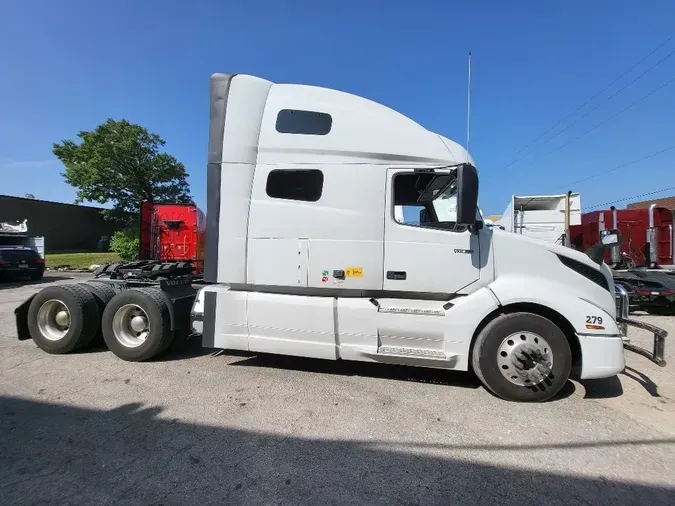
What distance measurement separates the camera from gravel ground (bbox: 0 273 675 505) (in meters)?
2.41

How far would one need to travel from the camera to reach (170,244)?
9797 mm

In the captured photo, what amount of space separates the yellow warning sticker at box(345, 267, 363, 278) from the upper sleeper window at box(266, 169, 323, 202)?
0.92 m

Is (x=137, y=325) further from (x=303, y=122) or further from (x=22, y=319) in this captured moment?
(x=303, y=122)

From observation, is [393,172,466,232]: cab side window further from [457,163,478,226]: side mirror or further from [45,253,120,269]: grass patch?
[45,253,120,269]: grass patch

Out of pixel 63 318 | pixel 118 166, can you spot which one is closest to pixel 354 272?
pixel 63 318

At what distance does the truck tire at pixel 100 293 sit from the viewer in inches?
207

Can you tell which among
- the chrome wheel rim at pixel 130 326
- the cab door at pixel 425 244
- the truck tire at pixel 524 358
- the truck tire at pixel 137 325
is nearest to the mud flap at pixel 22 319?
the truck tire at pixel 137 325

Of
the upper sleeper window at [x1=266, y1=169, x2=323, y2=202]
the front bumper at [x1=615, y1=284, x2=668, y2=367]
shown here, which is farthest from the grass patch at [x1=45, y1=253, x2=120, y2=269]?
the front bumper at [x1=615, y1=284, x2=668, y2=367]

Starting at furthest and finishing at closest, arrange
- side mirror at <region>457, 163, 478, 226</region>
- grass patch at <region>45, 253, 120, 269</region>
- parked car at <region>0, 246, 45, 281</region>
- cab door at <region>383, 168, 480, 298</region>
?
grass patch at <region>45, 253, 120, 269</region>
parked car at <region>0, 246, 45, 281</region>
cab door at <region>383, 168, 480, 298</region>
side mirror at <region>457, 163, 478, 226</region>

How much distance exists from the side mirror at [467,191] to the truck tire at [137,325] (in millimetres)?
4093

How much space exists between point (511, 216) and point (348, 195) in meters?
9.58

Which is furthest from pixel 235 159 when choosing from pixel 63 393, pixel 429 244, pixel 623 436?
pixel 623 436

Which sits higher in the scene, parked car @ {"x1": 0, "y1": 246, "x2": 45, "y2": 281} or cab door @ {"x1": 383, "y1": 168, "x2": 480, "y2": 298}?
cab door @ {"x1": 383, "y1": 168, "x2": 480, "y2": 298}

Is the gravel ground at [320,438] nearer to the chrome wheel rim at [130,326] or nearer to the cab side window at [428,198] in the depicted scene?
the chrome wheel rim at [130,326]
